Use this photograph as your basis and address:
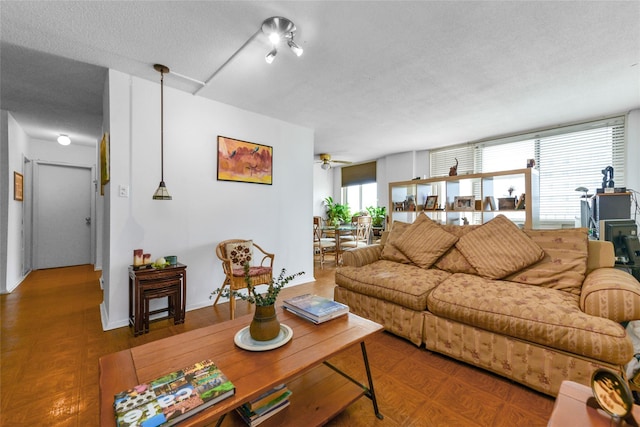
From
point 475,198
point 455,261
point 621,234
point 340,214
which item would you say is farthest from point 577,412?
point 340,214

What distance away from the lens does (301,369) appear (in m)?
1.05

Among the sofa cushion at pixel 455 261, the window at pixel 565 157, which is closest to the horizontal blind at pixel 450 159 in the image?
the window at pixel 565 157

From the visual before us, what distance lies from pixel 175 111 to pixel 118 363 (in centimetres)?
255

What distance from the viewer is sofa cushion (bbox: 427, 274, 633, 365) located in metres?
1.36

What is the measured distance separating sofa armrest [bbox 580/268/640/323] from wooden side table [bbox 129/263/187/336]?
3035mm

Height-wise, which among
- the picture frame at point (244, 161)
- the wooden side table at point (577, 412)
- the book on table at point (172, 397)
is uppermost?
the picture frame at point (244, 161)

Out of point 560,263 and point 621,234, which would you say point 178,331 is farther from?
point 621,234

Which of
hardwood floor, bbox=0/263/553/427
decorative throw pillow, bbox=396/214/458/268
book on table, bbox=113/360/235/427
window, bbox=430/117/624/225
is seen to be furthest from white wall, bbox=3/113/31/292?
window, bbox=430/117/624/225

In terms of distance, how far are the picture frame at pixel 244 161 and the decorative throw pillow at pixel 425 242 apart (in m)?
1.94

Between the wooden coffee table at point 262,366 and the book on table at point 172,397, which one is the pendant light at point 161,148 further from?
the book on table at point 172,397

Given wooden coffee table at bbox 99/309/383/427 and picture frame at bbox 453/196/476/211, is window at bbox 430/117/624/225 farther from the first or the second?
wooden coffee table at bbox 99/309/383/427

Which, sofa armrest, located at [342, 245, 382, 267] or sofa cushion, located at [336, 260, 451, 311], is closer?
sofa cushion, located at [336, 260, 451, 311]

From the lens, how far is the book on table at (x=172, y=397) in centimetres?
78

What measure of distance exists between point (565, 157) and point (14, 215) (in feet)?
26.4
